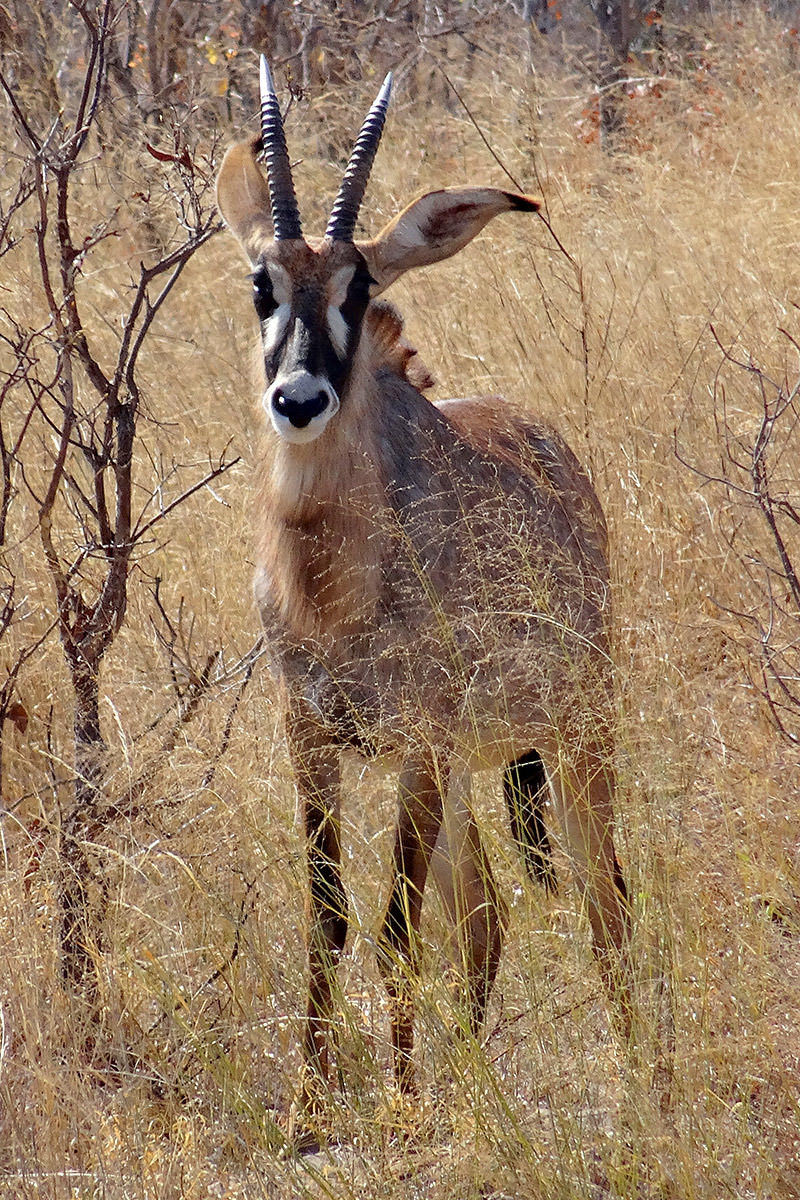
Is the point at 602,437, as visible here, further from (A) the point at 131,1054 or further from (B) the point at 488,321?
(A) the point at 131,1054

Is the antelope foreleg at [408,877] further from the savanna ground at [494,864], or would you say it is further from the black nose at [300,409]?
the black nose at [300,409]

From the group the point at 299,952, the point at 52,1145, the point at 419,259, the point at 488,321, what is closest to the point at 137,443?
the point at 488,321

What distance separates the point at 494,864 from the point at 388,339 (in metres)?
1.52

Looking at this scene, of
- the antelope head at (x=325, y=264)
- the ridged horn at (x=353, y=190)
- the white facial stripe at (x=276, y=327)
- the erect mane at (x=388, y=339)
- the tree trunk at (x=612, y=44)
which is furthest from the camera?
the tree trunk at (x=612, y=44)

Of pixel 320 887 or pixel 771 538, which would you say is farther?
pixel 771 538

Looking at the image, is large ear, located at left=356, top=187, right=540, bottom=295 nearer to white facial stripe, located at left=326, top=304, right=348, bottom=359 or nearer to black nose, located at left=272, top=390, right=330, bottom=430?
white facial stripe, located at left=326, top=304, right=348, bottom=359

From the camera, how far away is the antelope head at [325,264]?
379 centimetres

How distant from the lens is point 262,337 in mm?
4102

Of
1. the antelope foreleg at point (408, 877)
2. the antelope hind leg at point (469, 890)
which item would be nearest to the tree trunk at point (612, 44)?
the antelope hind leg at point (469, 890)

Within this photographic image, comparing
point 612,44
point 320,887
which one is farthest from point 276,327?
point 612,44

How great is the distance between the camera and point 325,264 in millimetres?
4078

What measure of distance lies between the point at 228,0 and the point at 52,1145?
33.5 feet

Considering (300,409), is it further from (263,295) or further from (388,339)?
(388,339)

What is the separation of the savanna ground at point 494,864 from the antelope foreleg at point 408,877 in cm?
7
